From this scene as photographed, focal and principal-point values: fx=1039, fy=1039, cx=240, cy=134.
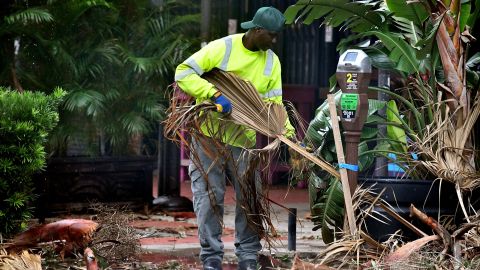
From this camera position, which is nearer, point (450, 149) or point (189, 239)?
point (450, 149)

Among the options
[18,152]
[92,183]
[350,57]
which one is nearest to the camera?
[350,57]

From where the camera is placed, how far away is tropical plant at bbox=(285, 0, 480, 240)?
7.39 m

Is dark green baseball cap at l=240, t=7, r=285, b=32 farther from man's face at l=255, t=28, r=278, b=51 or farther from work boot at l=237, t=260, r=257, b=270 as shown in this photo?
work boot at l=237, t=260, r=257, b=270

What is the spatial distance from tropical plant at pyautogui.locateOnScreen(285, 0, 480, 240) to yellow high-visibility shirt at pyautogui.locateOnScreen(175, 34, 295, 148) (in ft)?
3.17

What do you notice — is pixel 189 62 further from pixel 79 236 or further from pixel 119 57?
pixel 119 57

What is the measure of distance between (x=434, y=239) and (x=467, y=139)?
1.12 m

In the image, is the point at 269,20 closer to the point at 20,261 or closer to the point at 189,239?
the point at 20,261

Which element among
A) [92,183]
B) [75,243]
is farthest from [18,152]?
[92,183]

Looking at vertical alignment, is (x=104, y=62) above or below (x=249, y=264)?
above

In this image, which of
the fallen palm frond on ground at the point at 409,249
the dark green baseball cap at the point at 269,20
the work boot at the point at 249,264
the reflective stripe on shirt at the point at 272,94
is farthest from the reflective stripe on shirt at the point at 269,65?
the work boot at the point at 249,264

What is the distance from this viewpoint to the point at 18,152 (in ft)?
24.3

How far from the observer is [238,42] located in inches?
290

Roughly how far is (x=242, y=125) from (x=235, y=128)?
157 mm

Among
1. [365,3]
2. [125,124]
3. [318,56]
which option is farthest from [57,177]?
[318,56]
